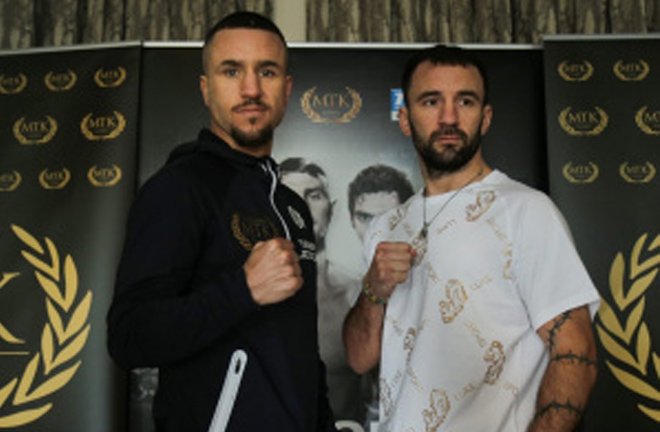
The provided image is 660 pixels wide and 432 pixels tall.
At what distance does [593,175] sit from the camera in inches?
121

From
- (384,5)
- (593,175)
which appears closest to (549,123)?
(593,175)

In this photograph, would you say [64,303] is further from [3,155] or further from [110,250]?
[3,155]

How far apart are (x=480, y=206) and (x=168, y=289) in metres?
0.93

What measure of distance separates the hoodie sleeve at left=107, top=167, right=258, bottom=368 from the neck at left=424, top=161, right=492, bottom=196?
0.82m

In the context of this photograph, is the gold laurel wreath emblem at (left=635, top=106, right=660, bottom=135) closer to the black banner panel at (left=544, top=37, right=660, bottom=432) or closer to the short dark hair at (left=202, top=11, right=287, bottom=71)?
the black banner panel at (left=544, top=37, right=660, bottom=432)

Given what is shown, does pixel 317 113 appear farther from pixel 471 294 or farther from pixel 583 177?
pixel 471 294

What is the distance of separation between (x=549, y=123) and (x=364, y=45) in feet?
3.01

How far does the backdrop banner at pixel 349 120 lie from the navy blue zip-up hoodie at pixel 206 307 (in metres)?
1.58

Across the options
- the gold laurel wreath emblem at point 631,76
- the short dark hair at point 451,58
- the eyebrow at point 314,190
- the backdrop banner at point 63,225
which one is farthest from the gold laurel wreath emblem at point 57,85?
the gold laurel wreath emblem at point 631,76

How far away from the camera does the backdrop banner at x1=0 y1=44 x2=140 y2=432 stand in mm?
3002

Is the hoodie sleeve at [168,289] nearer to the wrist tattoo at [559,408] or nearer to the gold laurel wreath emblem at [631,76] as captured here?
the wrist tattoo at [559,408]

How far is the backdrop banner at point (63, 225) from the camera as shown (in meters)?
3.00

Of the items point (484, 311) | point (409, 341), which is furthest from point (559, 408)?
A: point (409, 341)

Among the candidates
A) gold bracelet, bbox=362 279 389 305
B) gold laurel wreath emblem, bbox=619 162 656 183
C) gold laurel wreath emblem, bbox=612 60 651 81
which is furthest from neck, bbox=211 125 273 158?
gold laurel wreath emblem, bbox=612 60 651 81
